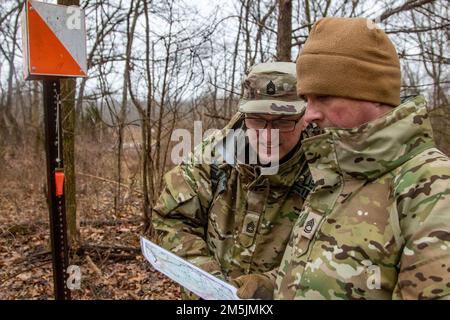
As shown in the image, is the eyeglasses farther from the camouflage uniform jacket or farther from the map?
the map

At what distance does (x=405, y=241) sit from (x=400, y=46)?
229 inches

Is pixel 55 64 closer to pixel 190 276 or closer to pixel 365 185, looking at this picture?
pixel 190 276

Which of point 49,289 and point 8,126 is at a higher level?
point 8,126

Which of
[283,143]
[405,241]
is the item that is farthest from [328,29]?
[405,241]

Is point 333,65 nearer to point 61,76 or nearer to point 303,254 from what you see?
point 303,254

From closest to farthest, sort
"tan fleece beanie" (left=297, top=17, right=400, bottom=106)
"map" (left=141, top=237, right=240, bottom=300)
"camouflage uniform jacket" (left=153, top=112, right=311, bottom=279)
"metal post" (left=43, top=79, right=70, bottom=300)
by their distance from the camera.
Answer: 1. "tan fleece beanie" (left=297, top=17, right=400, bottom=106)
2. "map" (left=141, top=237, right=240, bottom=300)
3. "camouflage uniform jacket" (left=153, top=112, right=311, bottom=279)
4. "metal post" (left=43, top=79, right=70, bottom=300)

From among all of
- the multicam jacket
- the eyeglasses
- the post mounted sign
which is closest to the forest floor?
the post mounted sign

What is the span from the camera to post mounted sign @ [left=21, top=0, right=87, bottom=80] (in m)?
2.64

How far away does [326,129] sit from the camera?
4.42 feet

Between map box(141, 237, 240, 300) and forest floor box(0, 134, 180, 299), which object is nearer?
map box(141, 237, 240, 300)

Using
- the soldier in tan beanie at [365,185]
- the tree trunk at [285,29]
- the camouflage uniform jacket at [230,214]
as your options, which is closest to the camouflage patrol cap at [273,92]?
the camouflage uniform jacket at [230,214]

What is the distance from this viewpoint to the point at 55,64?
2.71 meters

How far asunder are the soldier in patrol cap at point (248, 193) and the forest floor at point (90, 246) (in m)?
2.85

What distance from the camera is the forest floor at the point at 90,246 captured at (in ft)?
15.3
